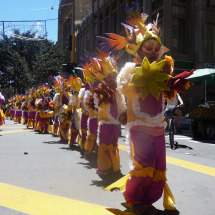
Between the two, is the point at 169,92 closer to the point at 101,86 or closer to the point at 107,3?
the point at 101,86

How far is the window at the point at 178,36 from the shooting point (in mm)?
19656

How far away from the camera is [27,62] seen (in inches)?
1433

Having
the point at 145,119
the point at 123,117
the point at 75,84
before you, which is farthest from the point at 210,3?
the point at 145,119

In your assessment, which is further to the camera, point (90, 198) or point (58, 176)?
point (58, 176)

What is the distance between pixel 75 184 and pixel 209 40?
1786 cm

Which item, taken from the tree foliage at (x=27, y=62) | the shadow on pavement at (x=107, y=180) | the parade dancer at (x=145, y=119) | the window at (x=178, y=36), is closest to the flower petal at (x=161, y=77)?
the parade dancer at (x=145, y=119)

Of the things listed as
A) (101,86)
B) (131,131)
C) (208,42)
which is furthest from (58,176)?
(208,42)

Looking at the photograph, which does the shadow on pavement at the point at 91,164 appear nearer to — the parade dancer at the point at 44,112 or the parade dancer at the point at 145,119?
the parade dancer at the point at 145,119

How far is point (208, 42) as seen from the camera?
20.0 meters

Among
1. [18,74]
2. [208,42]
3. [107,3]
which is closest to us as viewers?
[208,42]

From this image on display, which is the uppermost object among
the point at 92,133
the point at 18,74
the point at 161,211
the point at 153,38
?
the point at 18,74

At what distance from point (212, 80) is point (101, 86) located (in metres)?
8.68

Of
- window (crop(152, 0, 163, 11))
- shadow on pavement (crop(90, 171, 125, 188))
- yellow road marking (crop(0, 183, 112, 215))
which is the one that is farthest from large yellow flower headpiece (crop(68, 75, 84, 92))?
window (crop(152, 0, 163, 11))

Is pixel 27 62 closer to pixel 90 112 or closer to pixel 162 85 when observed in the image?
pixel 90 112
